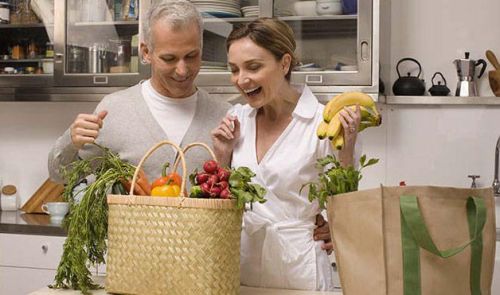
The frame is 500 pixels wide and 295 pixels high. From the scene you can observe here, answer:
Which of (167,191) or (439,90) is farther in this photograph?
(439,90)

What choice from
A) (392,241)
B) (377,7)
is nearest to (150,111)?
(392,241)

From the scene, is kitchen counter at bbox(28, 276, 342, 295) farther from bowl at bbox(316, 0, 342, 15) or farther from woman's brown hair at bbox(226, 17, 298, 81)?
bowl at bbox(316, 0, 342, 15)

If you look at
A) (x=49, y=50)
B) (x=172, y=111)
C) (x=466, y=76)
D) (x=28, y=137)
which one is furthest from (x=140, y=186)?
(x=28, y=137)

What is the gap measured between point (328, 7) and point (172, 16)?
1.29 metres

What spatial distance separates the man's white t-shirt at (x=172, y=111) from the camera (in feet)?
7.04

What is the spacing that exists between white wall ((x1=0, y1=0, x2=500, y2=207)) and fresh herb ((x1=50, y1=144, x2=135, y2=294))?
1.92 metres

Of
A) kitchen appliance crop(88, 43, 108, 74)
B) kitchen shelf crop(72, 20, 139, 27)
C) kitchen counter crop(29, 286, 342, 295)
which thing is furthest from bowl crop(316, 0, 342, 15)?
kitchen counter crop(29, 286, 342, 295)

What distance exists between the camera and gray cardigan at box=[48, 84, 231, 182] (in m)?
2.10

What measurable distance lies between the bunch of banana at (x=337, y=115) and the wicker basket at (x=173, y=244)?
28 centimetres

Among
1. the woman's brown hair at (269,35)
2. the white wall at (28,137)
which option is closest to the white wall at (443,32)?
the woman's brown hair at (269,35)

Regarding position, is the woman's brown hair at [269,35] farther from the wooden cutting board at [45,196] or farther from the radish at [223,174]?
the wooden cutting board at [45,196]

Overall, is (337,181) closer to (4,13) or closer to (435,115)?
(435,115)

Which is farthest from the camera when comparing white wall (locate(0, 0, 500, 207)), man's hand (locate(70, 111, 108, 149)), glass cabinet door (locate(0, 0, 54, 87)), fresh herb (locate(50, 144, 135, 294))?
glass cabinet door (locate(0, 0, 54, 87))

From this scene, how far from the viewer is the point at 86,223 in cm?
162
